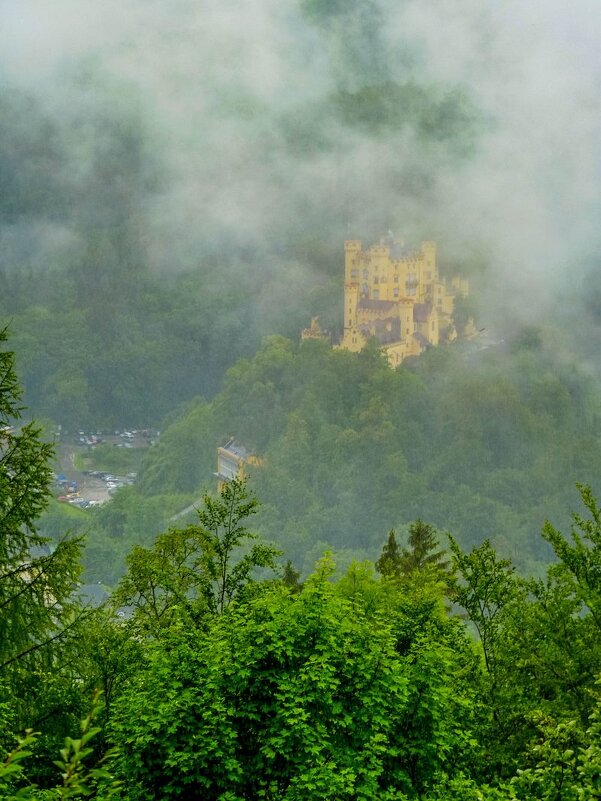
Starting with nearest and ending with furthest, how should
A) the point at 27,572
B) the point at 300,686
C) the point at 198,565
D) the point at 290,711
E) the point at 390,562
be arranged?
1. the point at 290,711
2. the point at 300,686
3. the point at 27,572
4. the point at 198,565
5. the point at 390,562

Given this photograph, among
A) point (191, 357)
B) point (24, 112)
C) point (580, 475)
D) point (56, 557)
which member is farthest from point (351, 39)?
point (56, 557)

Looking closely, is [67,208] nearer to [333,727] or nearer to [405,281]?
[405,281]

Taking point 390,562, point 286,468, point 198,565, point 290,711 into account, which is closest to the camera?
point 290,711

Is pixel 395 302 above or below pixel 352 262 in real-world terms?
below

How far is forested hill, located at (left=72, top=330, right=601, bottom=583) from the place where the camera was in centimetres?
7894

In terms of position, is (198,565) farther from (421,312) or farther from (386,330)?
(421,312)

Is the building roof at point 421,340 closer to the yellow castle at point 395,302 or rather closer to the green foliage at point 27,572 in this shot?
the yellow castle at point 395,302

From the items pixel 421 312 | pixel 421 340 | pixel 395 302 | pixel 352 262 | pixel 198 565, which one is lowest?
pixel 198 565

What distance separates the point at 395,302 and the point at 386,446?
36.2ft

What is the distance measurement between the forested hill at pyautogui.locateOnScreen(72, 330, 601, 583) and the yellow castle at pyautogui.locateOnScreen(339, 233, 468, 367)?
1.70 meters

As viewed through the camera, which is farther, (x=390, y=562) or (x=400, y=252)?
(x=400, y=252)

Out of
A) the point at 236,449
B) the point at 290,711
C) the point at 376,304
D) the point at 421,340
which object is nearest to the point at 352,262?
the point at 376,304

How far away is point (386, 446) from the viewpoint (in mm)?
85938

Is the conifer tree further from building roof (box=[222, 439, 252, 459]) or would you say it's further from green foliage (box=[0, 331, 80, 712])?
building roof (box=[222, 439, 252, 459])
